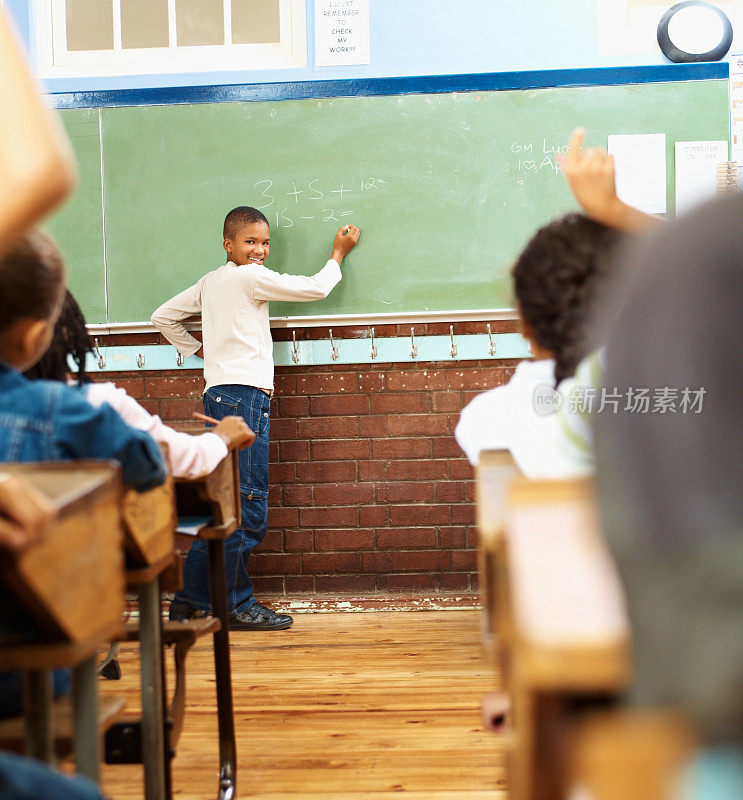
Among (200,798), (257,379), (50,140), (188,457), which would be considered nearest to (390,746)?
(200,798)

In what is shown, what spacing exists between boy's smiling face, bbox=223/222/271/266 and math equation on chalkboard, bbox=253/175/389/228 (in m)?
0.14

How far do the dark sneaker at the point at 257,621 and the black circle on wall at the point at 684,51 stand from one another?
2.63 m

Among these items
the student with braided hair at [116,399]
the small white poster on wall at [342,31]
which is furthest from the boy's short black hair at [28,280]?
the small white poster on wall at [342,31]

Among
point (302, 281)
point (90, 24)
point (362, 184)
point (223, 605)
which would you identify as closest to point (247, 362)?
point (302, 281)

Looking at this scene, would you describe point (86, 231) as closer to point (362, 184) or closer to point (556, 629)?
point (362, 184)

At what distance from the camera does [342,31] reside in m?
3.55

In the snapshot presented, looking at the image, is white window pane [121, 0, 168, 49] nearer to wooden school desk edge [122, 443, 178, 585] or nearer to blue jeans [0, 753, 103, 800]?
wooden school desk edge [122, 443, 178, 585]

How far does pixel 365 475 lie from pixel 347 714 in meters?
1.26

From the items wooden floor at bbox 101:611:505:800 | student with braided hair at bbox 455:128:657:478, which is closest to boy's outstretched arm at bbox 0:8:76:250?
student with braided hair at bbox 455:128:657:478

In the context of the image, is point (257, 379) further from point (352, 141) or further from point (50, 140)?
point (50, 140)

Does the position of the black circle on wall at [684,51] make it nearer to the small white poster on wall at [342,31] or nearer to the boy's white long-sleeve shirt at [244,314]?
the small white poster on wall at [342,31]

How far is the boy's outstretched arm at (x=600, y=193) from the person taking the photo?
1.39 m

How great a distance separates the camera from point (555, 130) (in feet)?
11.4

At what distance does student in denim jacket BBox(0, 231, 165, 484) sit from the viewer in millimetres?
1163
